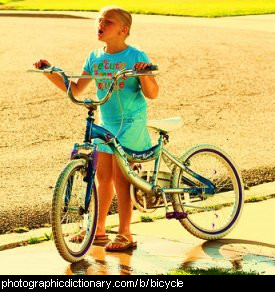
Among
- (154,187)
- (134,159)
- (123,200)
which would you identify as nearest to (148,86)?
(134,159)

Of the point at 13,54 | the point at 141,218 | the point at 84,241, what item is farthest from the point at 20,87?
the point at 84,241

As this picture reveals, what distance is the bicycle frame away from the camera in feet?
19.3

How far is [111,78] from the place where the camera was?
5766mm

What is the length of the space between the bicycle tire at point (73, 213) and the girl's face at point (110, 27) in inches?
31.2

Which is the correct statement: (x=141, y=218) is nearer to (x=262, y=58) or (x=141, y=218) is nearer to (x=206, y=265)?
(x=206, y=265)

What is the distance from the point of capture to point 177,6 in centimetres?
3325

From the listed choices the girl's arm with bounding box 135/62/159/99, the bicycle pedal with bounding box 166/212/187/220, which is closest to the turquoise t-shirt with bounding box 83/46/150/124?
the girl's arm with bounding box 135/62/159/99

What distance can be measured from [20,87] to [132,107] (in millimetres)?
7715

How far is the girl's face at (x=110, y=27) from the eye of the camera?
6043mm

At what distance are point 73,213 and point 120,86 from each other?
0.84 metres

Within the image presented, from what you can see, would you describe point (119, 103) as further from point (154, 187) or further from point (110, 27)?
point (154, 187)

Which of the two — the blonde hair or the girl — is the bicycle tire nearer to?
the girl
